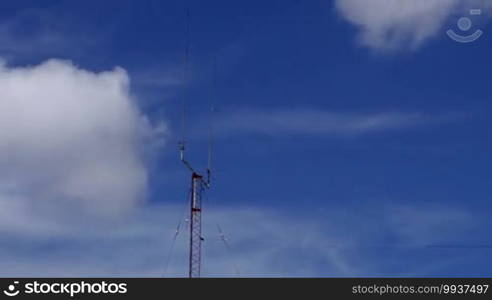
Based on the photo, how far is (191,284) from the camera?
160500 millimetres

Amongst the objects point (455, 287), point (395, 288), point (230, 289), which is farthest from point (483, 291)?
point (230, 289)

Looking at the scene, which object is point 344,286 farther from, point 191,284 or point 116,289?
point 116,289

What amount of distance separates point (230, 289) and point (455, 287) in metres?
39.1

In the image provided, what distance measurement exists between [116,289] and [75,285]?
23.0ft

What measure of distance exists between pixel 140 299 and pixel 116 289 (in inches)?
177

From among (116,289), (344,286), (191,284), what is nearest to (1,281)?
(116,289)

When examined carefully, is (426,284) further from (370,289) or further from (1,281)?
(1,281)

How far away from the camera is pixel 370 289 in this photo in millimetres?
159000

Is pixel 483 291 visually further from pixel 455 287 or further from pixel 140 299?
pixel 140 299

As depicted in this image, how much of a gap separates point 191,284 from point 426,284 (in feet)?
134

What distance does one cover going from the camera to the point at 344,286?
159625 millimetres

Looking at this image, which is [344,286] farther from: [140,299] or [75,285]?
[75,285]

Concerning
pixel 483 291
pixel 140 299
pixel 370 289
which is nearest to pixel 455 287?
pixel 483 291

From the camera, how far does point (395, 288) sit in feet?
516
